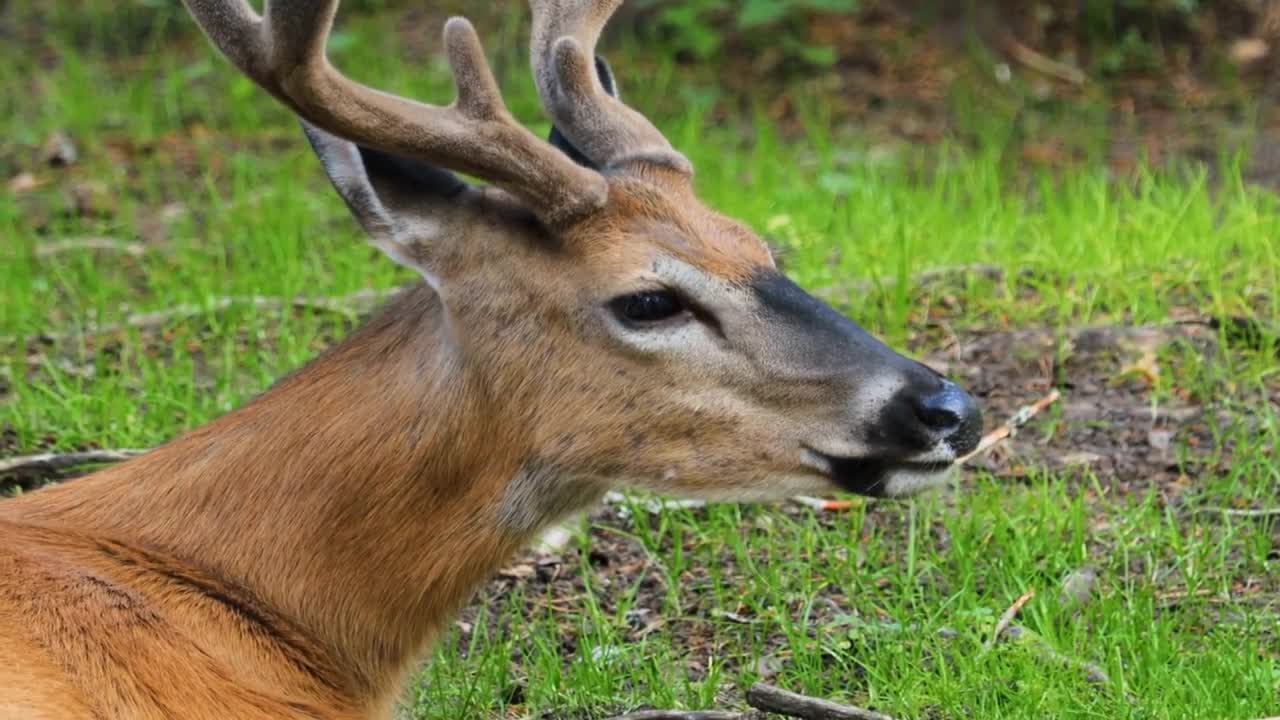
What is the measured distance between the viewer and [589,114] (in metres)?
4.25

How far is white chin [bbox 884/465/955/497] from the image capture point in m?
3.78

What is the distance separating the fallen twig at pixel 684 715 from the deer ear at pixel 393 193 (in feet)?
3.39

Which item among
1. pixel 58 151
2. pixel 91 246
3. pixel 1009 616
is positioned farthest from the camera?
pixel 58 151

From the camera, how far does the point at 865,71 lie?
1074 centimetres

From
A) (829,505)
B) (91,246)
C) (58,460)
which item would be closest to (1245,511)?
(829,505)

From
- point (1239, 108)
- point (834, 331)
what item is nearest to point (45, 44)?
point (1239, 108)

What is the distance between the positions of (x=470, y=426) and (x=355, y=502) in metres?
0.28

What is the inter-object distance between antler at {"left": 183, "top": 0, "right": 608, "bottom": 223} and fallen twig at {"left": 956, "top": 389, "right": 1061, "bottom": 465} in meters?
2.00

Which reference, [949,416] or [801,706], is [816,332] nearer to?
[949,416]

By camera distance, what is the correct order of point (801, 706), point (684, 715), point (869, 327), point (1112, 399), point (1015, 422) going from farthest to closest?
point (869, 327)
point (1112, 399)
point (1015, 422)
point (684, 715)
point (801, 706)

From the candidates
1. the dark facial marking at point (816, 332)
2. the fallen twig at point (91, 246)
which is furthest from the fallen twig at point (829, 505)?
the fallen twig at point (91, 246)

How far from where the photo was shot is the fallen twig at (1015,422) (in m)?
5.48

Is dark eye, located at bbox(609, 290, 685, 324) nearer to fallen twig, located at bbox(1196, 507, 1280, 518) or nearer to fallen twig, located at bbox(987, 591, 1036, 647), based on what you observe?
fallen twig, located at bbox(987, 591, 1036, 647)

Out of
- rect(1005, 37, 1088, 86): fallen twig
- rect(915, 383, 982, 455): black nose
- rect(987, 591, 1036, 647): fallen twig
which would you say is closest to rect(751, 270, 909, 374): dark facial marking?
rect(915, 383, 982, 455): black nose
